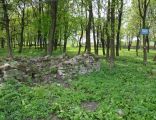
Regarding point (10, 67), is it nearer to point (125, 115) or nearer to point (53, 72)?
point (53, 72)

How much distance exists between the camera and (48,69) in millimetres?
18875

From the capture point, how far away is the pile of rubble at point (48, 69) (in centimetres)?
1575

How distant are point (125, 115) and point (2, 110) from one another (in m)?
4.65

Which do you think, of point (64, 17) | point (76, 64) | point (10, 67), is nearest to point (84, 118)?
point (10, 67)

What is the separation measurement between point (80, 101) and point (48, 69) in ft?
22.2

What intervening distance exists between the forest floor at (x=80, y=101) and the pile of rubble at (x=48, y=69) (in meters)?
0.85

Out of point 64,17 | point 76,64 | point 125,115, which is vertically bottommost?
point 125,115

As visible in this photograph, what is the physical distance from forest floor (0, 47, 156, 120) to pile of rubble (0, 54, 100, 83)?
85 cm

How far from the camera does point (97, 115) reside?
10.6 metres

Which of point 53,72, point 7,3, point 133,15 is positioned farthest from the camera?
point 133,15

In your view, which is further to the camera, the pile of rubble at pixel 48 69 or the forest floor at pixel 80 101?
the pile of rubble at pixel 48 69

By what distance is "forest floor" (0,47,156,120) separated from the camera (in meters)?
10.8

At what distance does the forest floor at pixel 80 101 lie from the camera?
35.4 ft

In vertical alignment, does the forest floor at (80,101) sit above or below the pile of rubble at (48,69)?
below
